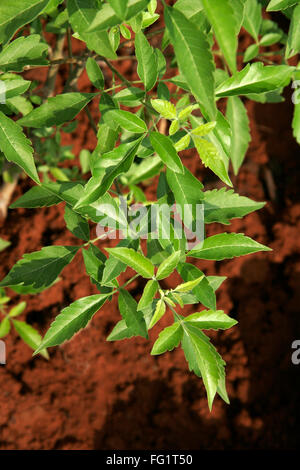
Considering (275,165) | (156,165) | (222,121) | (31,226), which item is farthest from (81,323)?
(275,165)

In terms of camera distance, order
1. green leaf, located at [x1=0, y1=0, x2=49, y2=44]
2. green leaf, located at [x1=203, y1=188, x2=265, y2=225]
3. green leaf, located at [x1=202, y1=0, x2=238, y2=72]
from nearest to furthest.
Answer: green leaf, located at [x1=202, y1=0, x2=238, y2=72] → green leaf, located at [x1=0, y1=0, x2=49, y2=44] → green leaf, located at [x1=203, y1=188, x2=265, y2=225]

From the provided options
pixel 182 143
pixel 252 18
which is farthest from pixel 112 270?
pixel 252 18

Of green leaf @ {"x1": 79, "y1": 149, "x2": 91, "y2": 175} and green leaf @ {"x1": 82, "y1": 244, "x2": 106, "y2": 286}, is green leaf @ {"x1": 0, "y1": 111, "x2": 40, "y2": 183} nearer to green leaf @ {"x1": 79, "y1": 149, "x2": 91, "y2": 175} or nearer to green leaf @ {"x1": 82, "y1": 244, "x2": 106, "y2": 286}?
green leaf @ {"x1": 82, "y1": 244, "x2": 106, "y2": 286}

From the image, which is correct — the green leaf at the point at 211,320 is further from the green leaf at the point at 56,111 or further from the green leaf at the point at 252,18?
the green leaf at the point at 252,18

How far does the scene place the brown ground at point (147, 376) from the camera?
190 centimetres

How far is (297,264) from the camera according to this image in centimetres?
218

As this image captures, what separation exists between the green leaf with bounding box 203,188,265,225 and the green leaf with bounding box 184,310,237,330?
181 mm

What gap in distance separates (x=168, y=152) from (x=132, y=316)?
1.13ft

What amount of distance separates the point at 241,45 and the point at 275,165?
0.75m

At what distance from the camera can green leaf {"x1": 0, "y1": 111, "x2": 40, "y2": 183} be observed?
31.0 inches

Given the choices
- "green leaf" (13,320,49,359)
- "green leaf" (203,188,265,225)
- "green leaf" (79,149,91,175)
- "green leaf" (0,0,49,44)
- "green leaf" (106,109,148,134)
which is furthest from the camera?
"green leaf" (79,149,91,175)

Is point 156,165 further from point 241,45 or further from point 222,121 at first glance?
point 241,45

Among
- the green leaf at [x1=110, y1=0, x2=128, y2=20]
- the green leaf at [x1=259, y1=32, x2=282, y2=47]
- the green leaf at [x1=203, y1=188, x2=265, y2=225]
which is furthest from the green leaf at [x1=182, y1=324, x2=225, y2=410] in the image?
the green leaf at [x1=259, y1=32, x2=282, y2=47]

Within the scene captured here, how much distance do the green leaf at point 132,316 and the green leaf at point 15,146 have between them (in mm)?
306
